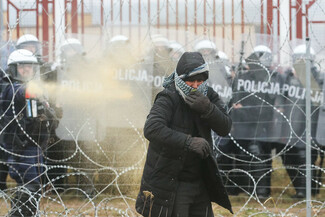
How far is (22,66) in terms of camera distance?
5863mm

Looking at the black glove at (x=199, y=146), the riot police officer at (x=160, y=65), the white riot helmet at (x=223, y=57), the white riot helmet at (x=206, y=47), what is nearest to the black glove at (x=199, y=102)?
the black glove at (x=199, y=146)

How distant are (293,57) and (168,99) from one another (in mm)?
3029

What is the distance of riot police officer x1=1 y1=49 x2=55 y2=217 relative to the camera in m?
5.65

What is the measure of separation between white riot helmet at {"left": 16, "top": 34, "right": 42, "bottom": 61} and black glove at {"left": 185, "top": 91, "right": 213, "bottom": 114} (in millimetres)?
3122

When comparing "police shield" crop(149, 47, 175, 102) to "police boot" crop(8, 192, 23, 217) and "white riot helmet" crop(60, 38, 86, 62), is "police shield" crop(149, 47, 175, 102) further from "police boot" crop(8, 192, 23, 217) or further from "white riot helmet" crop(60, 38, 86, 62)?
"police boot" crop(8, 192, 23, 217)

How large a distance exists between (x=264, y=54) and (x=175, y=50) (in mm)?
961

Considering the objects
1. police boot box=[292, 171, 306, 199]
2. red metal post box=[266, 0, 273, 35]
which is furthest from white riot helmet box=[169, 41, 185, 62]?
police boot box=[292, 171, 306, 199]

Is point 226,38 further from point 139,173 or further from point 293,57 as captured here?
point 139,173

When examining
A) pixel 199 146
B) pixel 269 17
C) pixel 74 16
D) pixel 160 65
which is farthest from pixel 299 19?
pixel 199 146

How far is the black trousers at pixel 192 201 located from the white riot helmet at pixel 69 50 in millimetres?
3066

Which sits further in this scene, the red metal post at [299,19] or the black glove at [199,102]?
the red metal post at [299,19]

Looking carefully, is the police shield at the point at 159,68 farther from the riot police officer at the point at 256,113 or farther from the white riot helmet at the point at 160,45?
the riot police officer at the point at 256,113

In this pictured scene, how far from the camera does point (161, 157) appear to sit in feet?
11.2

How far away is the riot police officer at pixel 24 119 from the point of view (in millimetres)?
5648
